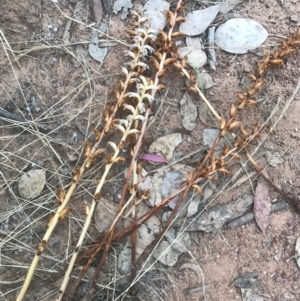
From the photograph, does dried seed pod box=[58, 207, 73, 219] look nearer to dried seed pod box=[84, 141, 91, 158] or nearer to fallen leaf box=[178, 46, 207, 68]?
dried seed pod box=[84, 141, 91, 158]

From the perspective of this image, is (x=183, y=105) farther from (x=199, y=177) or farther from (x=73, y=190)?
(x=73, y=190)

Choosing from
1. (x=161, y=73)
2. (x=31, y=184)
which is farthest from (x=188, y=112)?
(x=31, y=184)

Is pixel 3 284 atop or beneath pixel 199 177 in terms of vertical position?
beneath

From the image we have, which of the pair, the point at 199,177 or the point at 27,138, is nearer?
the point at 199,177

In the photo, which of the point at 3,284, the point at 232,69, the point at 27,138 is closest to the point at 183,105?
the point at 232,69

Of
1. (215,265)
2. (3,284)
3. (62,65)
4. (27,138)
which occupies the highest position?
(62,65)

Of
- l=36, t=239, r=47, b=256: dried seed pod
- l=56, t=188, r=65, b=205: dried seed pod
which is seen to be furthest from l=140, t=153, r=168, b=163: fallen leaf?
l=36, t=239, r=47, b=256: dried seed pod

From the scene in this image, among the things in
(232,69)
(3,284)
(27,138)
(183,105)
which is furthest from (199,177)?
(3,284)
